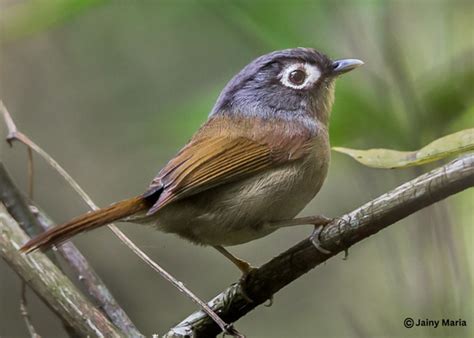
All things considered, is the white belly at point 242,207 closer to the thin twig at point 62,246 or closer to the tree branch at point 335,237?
the tree branch at point 335,237

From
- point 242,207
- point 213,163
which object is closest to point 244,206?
point 242,207

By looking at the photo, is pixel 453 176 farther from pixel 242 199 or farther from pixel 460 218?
pixel 242 199

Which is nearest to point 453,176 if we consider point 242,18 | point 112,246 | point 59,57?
point 242,18

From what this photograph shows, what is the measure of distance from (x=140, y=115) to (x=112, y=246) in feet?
2.00

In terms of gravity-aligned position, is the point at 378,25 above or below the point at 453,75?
above

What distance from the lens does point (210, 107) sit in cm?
207

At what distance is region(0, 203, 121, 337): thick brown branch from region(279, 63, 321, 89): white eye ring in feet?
2.91

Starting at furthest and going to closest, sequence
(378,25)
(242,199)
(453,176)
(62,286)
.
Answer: (378,25) → (242,199) → (62,286) → (453,176)

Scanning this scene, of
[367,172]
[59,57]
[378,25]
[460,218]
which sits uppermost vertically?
[59,57]

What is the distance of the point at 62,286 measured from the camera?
61.6 inches

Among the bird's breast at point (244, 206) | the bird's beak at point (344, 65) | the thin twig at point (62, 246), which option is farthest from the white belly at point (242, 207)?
the bird's beak at point (344, 65)

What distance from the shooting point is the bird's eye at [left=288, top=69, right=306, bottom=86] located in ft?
7.02

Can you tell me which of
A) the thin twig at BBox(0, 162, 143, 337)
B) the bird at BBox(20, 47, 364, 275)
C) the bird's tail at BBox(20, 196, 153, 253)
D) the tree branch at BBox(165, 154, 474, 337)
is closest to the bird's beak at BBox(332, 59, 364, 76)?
the bird at BBox(20, 47, 364, 275)

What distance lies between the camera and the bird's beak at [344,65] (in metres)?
1.98
